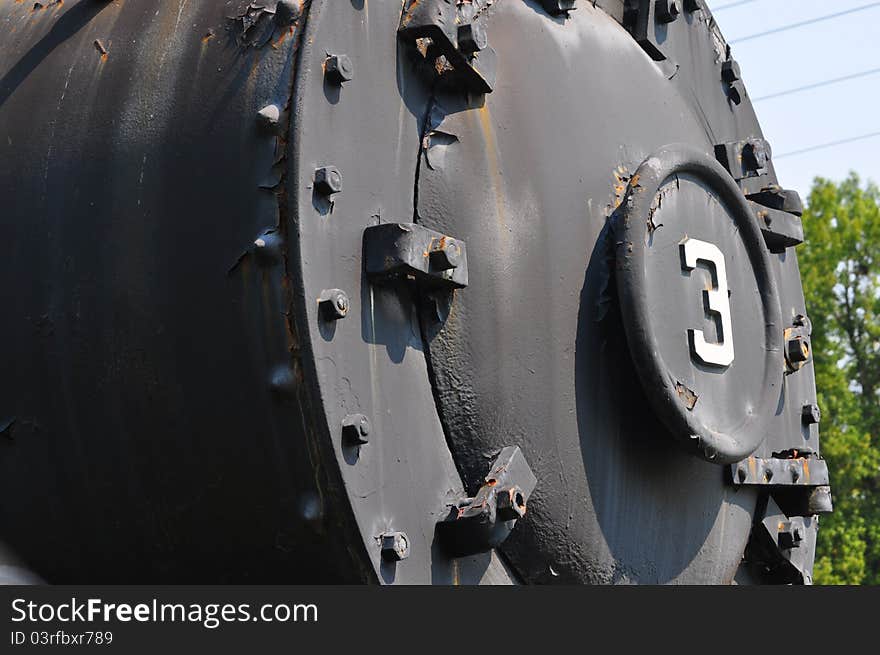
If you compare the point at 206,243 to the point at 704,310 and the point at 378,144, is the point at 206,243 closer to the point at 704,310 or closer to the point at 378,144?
the point at 378,144

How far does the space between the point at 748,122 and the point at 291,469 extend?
84.0 inches

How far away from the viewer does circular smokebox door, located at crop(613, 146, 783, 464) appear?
107 inches

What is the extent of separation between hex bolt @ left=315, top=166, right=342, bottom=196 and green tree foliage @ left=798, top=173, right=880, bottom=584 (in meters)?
17.2

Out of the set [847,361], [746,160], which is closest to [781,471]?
[746,160]

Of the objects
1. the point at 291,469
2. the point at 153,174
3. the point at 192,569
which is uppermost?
the point at 153,174

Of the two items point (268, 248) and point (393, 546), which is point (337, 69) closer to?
point (268, 248)

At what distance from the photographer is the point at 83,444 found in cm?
231

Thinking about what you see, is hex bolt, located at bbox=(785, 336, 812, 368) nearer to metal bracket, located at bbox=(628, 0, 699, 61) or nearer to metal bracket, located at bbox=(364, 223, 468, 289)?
metal bracket, located at bbox=(628, 0, 699, 61)

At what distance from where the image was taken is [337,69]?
221 cm

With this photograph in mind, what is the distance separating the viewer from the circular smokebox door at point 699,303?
272 centimetres

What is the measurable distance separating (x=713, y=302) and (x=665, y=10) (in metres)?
0.84

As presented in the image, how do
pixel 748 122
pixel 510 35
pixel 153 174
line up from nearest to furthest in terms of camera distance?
1. pixel 153 174
2. pixel 510 35
3. pixel 748 122

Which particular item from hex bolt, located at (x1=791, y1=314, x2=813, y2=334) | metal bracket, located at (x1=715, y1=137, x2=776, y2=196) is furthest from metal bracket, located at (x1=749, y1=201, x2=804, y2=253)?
hex bolt, located at (x1=791, y1=314, x2=813, y2=334)

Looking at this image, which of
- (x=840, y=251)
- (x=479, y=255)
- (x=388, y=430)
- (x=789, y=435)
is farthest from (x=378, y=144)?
(x=840, y=251)
